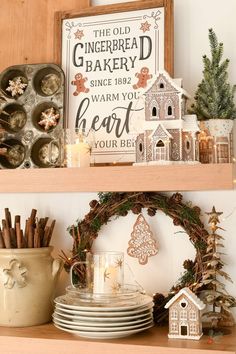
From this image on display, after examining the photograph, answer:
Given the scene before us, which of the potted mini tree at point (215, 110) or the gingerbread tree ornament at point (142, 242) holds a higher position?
the potted mini tree at point (215, 110)

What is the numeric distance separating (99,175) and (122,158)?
0.16m

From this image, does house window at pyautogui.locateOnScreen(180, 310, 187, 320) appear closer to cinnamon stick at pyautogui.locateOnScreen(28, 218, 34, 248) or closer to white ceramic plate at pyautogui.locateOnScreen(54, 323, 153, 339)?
white ceramic plate at pyautogui.locateOnScreen(54, 323, 153, 339)

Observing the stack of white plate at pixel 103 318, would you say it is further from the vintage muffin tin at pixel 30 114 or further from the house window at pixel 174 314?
the vintage muffin tin at pixel 30 114

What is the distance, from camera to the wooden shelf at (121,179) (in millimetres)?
1010

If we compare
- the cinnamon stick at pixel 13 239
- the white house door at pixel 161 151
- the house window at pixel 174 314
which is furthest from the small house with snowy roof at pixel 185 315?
the cinnamon stick at pixel 13 239

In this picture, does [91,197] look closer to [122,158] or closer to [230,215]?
[122,158]

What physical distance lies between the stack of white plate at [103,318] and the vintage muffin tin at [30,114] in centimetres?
36

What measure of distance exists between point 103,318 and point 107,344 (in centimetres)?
5

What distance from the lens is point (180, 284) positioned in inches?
46.6

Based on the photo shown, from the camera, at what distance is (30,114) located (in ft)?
4.26

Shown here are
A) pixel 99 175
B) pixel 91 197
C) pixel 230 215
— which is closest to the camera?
pixel 99 175

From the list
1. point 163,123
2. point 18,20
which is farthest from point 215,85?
point 18,20

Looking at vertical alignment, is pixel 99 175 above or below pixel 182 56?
below

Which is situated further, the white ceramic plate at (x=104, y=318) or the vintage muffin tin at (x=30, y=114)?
the vintage muffin tin at (x=30, y=114)
